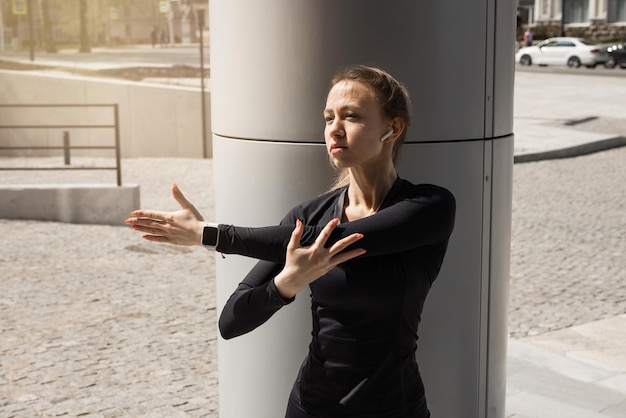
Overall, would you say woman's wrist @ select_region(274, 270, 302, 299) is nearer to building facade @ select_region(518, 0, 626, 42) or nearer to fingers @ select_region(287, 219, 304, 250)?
fingers @ select_region(287, 219, 304, 250)

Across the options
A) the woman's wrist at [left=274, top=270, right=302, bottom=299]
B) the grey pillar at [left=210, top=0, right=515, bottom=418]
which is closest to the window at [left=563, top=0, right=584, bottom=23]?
the grey pillar at [left=210, top=0, right=515, bottom=418]

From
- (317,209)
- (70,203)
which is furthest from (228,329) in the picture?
(70,203)

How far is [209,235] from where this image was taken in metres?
2.34

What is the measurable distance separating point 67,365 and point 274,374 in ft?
9.95

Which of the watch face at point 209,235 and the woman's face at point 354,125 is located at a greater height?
the woman's face at point 354,125

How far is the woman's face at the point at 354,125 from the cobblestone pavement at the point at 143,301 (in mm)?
3326

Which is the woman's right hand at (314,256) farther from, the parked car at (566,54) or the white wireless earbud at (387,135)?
the parked car at (566,54)

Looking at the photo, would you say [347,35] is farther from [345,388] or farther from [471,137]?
[345,388]

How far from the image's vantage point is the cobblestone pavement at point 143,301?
5.77 metres

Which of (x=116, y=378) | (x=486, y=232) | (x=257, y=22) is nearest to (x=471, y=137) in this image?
(x=486, y=232)

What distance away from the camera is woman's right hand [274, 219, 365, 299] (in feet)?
7.27

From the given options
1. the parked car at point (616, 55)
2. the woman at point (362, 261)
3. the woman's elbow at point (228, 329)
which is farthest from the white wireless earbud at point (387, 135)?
the parked car at point (616, 55)

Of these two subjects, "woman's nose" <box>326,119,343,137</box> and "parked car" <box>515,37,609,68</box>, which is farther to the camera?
"parked car" <box>515,37,609,68</box>

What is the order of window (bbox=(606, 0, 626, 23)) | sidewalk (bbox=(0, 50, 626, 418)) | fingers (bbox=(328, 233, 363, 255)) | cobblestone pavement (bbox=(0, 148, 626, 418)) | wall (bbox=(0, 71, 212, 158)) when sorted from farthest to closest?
1. window (bbox=(606, 0, 626, 23))
2. wall (bbox=(0, 71, 212, 158))
3. cobblestone pavement (bbox=(0, 148, 626, 418))
4. sidewalk (bbox=(0, 50, 626, 418))
5. fingers (bbox=(328, 233, 363, 255))
